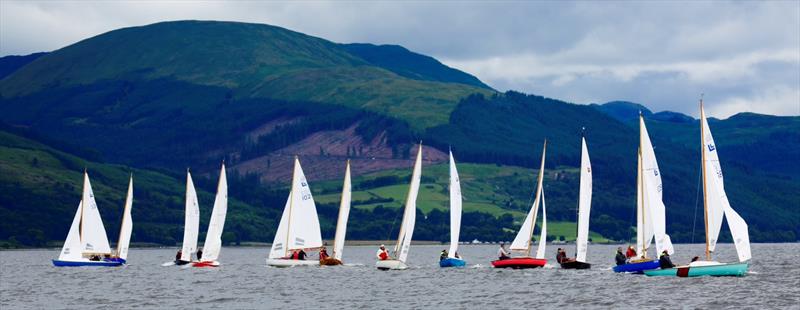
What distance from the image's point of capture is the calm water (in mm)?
79625

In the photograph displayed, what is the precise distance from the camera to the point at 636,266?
101875mm

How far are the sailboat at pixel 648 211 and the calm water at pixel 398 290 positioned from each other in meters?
2.21

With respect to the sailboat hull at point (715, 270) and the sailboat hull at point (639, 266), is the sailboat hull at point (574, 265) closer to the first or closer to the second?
the sailboat hull at point (639, 266)

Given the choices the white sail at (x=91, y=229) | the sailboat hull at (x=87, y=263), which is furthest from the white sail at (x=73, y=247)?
the white sail at (x=91, y=229)

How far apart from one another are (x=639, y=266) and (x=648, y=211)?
468 centimetres

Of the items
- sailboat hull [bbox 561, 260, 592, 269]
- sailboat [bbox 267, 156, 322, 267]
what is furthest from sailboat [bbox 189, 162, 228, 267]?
sailboat hull [bbox 561, 260, 592, 269]

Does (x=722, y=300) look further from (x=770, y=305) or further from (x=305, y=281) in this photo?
(x=305, y=281)

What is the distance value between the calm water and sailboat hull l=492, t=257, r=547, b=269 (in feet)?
2.65

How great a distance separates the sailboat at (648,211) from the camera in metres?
98.6

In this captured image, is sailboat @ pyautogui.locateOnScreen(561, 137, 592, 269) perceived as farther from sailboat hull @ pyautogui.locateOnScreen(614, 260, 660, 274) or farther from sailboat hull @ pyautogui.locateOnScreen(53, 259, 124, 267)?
sailboat hull @ pyautogui.locateOnScreen(53, 259, 124, 267)

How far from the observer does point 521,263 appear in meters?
117

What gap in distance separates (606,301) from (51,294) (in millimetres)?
41503

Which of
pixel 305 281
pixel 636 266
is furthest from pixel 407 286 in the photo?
pixel 636 266

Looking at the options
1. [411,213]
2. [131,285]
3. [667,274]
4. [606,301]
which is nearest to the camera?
[606,301]
